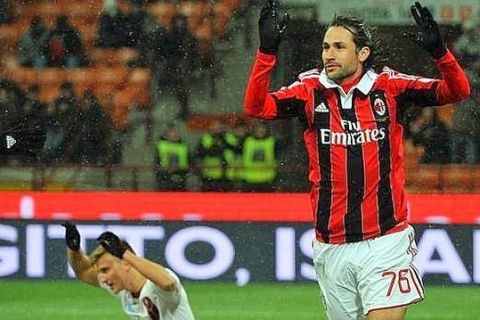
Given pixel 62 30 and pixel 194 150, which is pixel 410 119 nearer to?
pixel 194 150

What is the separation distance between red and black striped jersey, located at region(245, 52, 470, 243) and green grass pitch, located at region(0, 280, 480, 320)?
3.75 meters

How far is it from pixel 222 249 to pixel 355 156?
16.5 ft

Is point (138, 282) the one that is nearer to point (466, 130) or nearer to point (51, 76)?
point (466, 130)

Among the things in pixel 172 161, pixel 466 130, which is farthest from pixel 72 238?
pixel 466 130

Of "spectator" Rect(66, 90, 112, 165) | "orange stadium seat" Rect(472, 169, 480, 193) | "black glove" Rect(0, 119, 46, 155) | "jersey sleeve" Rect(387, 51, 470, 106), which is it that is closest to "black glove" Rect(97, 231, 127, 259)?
"black glove" Rect(0, 119, 46, 155)

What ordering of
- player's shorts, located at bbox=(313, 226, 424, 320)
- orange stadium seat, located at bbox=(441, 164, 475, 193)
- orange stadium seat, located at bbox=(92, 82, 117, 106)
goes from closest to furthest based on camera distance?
player's shorts, located at bbox=(313, 226, 424, 320)
orange stadium seat, located at bbox=(441, 164, 475, 193)
orange stadium seat, located at bbox=(92, 82, 117, 106)

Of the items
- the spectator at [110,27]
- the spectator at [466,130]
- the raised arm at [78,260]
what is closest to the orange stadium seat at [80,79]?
the spectator at [110,27]

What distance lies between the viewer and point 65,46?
1321 cm

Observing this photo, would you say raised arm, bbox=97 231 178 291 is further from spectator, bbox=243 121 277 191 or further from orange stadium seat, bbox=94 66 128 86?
orange stadium seat, bbox=94 66 128 86

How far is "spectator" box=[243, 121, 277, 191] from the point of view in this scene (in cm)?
1239

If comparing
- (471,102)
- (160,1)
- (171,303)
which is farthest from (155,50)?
(171,303)

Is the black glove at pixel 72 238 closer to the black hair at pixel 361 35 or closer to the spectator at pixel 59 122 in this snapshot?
the black hair at pixel 361 35

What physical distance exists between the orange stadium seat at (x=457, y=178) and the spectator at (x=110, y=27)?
3054mm

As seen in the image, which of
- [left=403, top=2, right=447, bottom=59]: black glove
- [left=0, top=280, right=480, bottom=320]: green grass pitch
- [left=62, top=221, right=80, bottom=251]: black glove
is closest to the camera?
[left=403, top=2, right=447, bottom=59]: black glove
